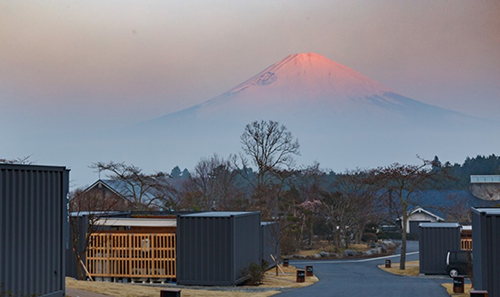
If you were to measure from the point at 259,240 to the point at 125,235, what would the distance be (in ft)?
23.2

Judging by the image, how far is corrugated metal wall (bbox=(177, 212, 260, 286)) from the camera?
958 inches

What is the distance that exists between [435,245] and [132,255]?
16106 millimetres

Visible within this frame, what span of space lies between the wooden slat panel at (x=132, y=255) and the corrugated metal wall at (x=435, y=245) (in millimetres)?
14618

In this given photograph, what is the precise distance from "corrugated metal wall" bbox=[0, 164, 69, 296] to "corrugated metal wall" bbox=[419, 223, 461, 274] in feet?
74.1

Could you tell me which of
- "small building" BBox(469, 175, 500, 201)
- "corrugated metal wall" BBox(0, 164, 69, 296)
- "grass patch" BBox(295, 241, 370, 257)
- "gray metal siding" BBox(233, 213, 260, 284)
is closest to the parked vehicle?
"gray metal siding" BBox(233, 213, 260, 284)

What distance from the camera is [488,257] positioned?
56.7 feet

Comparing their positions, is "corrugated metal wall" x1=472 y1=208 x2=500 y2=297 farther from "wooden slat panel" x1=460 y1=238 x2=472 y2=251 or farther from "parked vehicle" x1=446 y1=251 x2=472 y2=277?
"wooden slat panel" x1=460 y1=238 x2=472 y2=251

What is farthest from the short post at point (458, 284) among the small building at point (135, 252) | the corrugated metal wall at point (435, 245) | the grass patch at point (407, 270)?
the grass patch at point (407, 270)

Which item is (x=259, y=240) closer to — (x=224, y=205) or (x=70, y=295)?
(x=70, y=295)

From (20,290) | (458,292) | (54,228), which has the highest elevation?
(54,228)

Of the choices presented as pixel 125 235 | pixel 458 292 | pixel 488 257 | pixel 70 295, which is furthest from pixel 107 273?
pixel 488 257

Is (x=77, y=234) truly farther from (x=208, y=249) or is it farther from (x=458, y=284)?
(x=458, y=284)

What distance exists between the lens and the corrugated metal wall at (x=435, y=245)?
33750 millimetres

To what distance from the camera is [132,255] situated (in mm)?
26062
